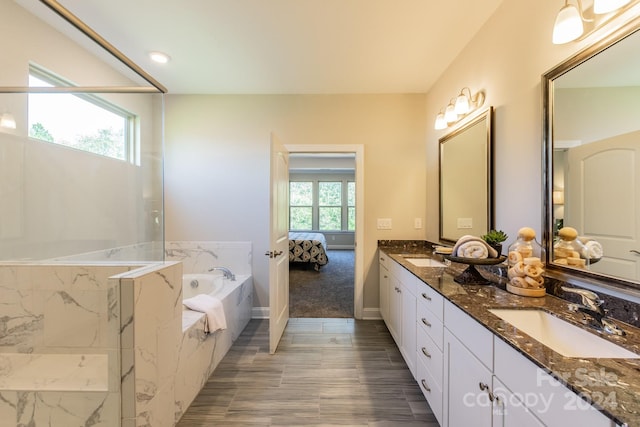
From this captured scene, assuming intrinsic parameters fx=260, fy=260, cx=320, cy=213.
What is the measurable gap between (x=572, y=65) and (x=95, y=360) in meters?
2.98

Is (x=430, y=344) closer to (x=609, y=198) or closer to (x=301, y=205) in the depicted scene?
(x=609, y=198)

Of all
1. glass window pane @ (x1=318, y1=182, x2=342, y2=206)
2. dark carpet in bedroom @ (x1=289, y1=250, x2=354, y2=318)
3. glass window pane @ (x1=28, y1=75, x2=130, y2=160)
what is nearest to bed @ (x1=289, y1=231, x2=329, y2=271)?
dark carpet in bedroom @ (x1=289, y1=250, x2=354, y2=318)

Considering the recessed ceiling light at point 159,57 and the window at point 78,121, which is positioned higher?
the recessed ceiling light at point 159,57

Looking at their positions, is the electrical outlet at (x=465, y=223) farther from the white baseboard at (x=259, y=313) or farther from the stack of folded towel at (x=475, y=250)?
the white baseboard at (x=259, y=313)

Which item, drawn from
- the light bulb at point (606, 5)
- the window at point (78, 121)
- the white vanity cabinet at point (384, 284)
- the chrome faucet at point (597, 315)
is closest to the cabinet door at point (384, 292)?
the white vanity cabinet at point (384, 284)

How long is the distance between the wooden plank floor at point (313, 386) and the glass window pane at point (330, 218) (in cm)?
552

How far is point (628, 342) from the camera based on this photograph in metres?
0.88

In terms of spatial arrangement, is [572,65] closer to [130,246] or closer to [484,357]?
[484,357]

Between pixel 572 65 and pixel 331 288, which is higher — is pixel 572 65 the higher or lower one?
the higher one

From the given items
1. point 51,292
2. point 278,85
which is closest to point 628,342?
point 51,292

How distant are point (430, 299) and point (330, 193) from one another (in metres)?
6.62

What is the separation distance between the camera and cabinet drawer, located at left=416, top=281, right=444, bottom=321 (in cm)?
146

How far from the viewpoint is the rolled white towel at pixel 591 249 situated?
1.15 meters

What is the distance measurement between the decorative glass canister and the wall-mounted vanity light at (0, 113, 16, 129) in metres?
3.14
